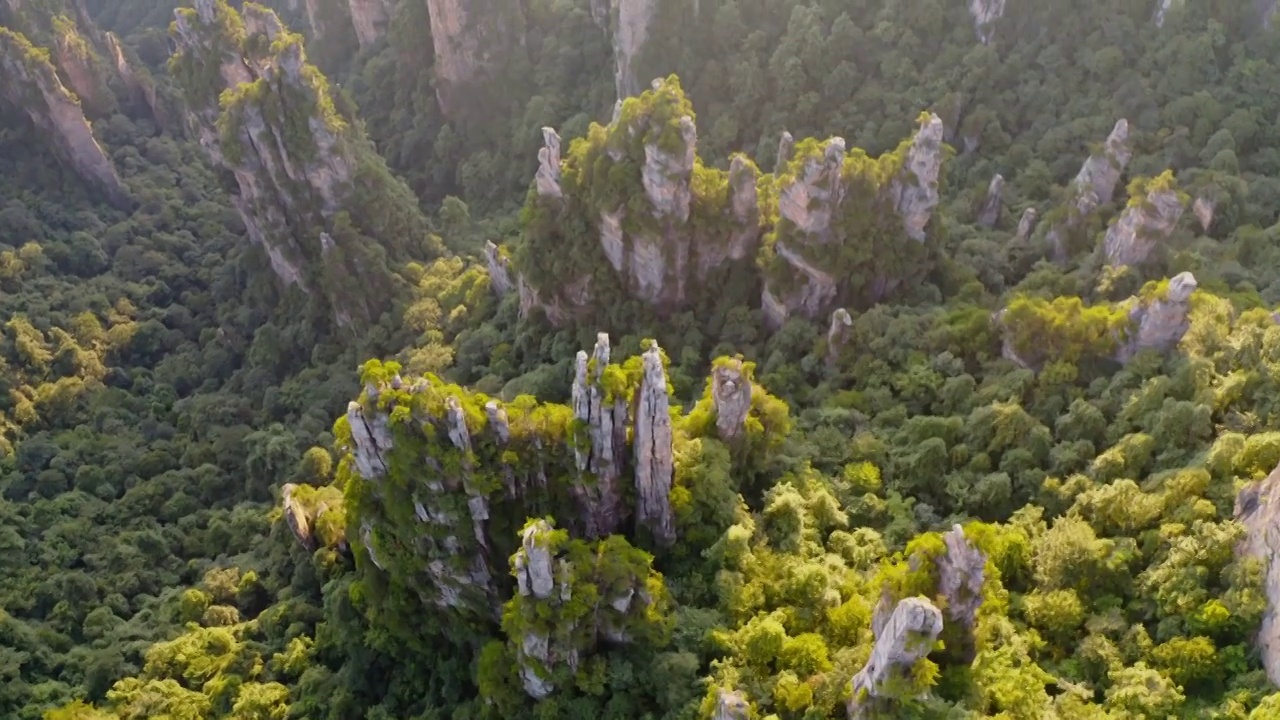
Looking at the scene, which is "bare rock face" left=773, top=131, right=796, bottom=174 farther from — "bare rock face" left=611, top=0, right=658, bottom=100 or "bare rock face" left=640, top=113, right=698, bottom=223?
"bare rock face" left=611, top=0, right=658, bottom=100

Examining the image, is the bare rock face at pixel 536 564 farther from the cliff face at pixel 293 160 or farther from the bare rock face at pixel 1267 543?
the cliff face at pixel 293 160

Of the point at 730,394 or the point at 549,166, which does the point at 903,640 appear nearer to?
the point at 730,394

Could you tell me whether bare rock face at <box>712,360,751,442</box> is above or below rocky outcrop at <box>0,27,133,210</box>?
below

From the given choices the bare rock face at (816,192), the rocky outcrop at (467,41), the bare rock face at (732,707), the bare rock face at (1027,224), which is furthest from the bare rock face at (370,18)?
the bare rock face at (732,707)

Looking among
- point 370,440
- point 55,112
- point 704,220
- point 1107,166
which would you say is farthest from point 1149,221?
point 55,112

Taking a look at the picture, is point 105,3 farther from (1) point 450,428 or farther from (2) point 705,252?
(1) point 450,428

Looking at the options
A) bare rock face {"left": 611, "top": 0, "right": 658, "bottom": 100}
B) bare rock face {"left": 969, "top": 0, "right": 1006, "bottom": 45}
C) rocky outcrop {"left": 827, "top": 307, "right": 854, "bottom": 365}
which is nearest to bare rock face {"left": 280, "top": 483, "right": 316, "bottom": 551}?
rocky outcrop {"left": 827, "top": 307, "right": 854, "bottom": 365}

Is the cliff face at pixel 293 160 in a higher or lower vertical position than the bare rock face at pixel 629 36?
lower
